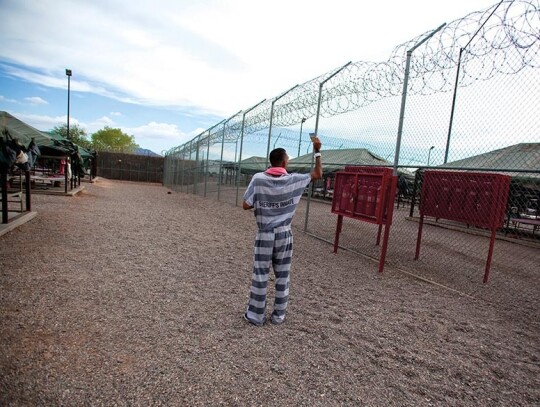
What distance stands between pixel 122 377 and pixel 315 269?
11.9 ft

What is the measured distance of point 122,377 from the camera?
246cm

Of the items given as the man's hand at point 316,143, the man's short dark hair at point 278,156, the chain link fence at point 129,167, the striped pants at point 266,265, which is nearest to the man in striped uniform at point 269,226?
the striped pants at point 266,265

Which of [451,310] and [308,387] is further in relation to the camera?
[451,310]

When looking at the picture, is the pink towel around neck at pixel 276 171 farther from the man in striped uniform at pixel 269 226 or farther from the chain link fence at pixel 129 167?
the chain link fence at pixel 129 167

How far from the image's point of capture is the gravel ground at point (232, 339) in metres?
2.42

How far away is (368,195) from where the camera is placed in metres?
5.72

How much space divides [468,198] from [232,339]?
4389 mm

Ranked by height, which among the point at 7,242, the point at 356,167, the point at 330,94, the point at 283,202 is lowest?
the point at 7,242

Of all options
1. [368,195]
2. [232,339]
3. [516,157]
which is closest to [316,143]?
[232,339]

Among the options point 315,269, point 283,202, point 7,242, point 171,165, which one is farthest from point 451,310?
point 171,165

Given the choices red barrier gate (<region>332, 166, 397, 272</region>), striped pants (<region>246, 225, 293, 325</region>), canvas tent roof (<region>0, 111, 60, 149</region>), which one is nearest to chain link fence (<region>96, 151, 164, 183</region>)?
canvas tent roof (<region>0, 111, 60, 149</region>)

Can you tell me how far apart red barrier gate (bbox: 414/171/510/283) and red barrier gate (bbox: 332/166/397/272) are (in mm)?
1054

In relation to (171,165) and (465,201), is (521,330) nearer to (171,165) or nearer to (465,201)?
(465,201)

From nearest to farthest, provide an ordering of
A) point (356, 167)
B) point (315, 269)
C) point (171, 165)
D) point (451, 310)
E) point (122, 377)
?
1. point (122, 377)
2. point (451, 310)
3. point (315, 269)
4. point (356, 167)
5. point (171, 165)
